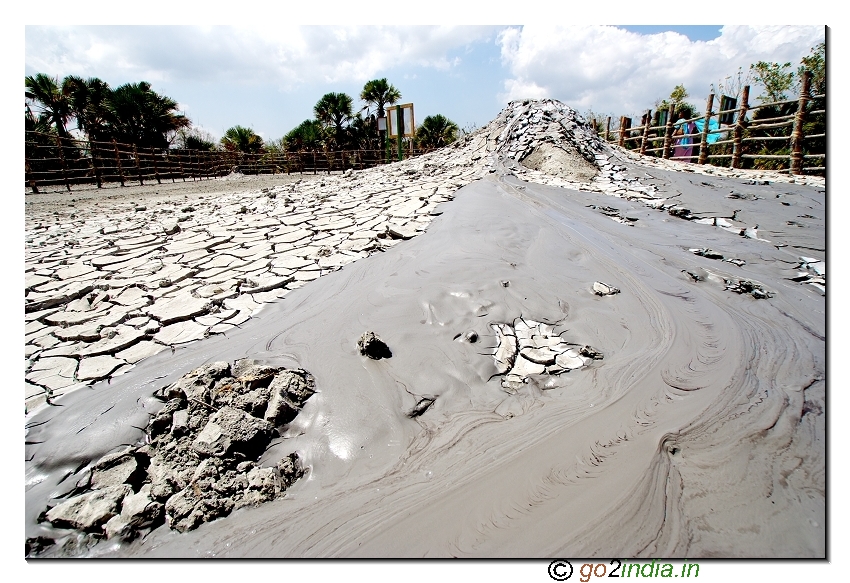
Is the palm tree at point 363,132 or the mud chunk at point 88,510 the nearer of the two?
the mud chunk at point 88,510

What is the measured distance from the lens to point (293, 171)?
55.9ft

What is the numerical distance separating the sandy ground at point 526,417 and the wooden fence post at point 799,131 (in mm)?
5727

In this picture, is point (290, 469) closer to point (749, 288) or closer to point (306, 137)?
point (749, 288)

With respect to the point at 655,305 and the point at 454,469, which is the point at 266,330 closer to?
the point at 454,469

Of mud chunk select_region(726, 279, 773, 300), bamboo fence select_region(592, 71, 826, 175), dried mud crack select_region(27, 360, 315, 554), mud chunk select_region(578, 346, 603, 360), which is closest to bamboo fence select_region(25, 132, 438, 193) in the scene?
bamboo fence select_region(592, 71, 826, 175)

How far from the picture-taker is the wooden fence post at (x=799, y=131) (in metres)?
6.89

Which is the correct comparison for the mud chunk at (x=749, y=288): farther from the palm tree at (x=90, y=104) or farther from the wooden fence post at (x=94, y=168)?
the palm tree at (x=90, y=104)

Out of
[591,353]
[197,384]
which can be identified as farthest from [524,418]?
[197,384]

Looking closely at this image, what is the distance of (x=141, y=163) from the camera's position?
12250 mm

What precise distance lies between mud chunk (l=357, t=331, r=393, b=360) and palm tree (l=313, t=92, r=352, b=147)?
18.7 meters

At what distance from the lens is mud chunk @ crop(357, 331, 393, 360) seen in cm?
211

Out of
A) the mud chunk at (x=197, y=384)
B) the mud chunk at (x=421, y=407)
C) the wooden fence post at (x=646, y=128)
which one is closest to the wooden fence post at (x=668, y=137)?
the wooden fence post at (x=646, y=128)

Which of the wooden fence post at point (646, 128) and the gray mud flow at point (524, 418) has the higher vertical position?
the wooden fence post at point (646, 128)

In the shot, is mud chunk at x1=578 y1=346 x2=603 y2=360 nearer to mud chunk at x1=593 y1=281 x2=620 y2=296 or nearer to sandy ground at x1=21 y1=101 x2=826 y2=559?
sandy ground at x1=21 y1=101 x2=826 y2=559
